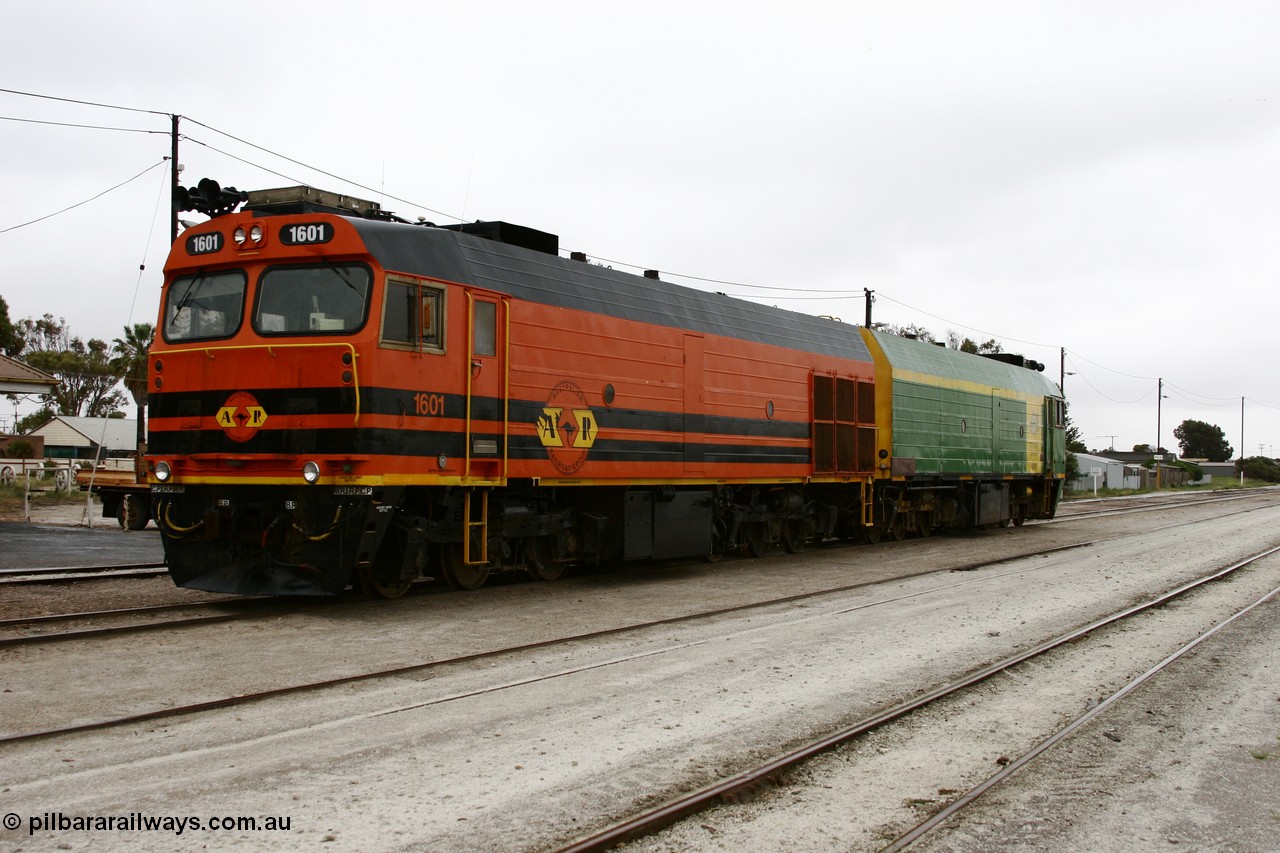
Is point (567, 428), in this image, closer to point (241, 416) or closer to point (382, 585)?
point (382, 585)

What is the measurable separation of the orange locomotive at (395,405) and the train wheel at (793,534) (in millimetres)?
4048

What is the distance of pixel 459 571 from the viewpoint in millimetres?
11719

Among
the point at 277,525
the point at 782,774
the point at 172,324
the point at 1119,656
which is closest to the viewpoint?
the point at 782,774

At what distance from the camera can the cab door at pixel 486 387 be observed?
1085cm

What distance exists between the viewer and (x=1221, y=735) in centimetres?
643

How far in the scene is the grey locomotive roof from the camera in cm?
1038

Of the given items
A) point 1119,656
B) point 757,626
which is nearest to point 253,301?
point 757,626

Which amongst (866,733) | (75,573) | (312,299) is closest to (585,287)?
(312,299)

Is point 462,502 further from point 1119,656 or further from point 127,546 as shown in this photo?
point 127,546

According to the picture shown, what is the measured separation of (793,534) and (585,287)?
22.7 feet

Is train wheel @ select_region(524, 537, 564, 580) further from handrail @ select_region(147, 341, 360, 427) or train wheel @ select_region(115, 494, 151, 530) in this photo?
train wheel @ select_region(115, 494, 151, 530)

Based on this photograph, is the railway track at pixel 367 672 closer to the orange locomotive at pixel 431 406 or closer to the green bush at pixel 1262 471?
the orange locomotive at pixel 431 406

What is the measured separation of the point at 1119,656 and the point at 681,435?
659cm

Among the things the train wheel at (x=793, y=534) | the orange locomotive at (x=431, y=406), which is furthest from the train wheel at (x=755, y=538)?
the train wheel at (x=793, y=534)
